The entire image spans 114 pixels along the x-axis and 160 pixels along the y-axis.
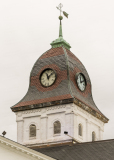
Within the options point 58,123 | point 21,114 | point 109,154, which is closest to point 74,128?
point 58,123

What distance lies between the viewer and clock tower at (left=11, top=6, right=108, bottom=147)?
262ft

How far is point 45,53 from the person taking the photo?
85375 mm

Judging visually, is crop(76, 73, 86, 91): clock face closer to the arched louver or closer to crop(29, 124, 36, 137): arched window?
the arched louver

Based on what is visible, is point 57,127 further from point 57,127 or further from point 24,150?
point 24,150

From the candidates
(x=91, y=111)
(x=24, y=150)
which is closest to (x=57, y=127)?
(x=91, y=111)

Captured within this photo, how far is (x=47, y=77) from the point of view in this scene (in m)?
83.2

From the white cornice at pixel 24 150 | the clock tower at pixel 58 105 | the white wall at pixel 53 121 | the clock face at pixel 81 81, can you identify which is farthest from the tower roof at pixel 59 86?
the white cornice at pixel 24 150

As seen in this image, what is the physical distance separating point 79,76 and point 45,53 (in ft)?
16.6

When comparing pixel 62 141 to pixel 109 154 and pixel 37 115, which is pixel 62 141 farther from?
pixel 109 154

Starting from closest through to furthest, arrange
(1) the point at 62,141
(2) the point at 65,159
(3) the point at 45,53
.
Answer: (2) the point at 65,159, (1) the point at 62,141, (3) the point at 45,53

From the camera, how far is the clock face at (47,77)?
82.4m

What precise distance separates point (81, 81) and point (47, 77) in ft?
12.7

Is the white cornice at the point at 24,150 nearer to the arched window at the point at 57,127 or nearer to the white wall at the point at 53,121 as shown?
the white wall at the point at 53,121

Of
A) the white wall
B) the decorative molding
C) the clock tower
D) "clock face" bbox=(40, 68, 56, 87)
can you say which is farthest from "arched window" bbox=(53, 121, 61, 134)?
"clock face" bbox=(40, 68, 56, 87)
